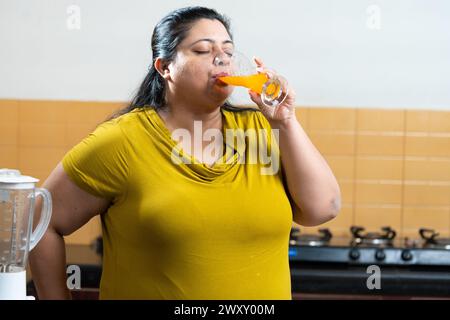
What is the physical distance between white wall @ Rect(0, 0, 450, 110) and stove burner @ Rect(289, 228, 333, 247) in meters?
0.51

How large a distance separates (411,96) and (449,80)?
6.3 inches

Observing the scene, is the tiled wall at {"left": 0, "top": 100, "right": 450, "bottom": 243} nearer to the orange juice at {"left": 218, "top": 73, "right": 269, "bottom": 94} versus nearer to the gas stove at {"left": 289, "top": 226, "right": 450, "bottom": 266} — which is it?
the gas stove at {"left": 289, "top": 226, "right": 450, "bottom": 266}

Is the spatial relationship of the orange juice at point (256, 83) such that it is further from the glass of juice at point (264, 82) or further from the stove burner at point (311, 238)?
the stove burner at point (311, 238)

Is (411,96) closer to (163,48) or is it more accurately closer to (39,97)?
(39,97)

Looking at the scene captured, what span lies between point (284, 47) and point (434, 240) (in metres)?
0.94

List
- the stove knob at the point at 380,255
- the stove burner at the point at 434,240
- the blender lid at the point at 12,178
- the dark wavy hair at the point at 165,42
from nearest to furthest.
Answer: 1. the blender lid at the point at 12,178
2. the dark wavy hair at the point at 165,42
3. the stove knob at the point at 380,255
4. the stove burner at the point at 434,240

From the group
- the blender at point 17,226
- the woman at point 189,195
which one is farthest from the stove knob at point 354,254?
the blender at point 17,226

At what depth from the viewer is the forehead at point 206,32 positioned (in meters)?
1.59

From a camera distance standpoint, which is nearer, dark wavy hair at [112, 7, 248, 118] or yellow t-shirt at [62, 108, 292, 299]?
yellow t-shirt at [62, 108, 292, 299]

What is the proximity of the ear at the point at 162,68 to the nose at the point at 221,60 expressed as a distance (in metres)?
0.14

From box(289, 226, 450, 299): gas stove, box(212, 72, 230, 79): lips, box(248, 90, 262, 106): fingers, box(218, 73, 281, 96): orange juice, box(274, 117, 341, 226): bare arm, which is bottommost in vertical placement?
box(289, 226, 450, 299): gas stove

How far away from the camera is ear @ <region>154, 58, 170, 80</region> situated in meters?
1.66

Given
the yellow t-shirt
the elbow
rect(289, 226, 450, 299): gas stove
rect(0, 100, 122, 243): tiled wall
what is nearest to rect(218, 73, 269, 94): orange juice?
the yellow t-shirt

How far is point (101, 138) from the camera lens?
1607 mm
